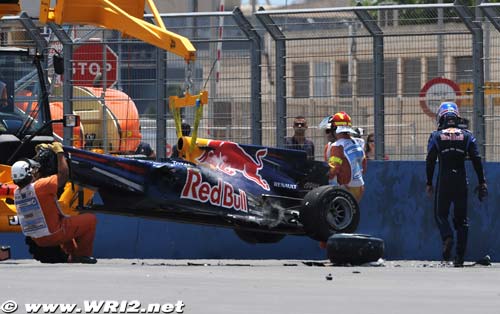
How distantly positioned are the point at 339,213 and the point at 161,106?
3.13 meters

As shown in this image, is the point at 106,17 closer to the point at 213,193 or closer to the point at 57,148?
the point at 57,148

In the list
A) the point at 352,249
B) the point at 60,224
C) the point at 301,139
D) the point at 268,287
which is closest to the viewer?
the point at 268,287

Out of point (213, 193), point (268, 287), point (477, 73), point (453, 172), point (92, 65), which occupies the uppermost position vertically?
point (92, 65)

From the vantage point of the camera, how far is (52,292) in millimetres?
10312

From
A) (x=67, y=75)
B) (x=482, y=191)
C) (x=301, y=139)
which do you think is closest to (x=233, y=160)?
(x=301, y=139)

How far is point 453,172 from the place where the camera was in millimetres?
14859

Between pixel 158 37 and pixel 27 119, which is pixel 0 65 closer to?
pixel 27 119

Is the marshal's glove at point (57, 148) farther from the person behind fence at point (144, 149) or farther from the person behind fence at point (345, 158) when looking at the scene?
the person behind fence at point (345, 158)

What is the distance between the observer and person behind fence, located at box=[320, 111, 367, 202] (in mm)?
15586

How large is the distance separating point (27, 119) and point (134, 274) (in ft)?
15.1

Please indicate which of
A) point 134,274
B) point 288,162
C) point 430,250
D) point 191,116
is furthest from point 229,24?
point 134,274

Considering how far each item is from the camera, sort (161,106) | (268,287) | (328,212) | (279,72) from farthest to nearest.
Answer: (161,106) < (279,72) < (328,212) < (268,287)

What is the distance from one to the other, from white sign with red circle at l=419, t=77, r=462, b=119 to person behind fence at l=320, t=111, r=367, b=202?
85cm

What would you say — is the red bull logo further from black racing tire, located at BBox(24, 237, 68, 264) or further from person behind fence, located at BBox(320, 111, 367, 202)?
black racing tire, located at BBox(24, 237, 68, 264)
